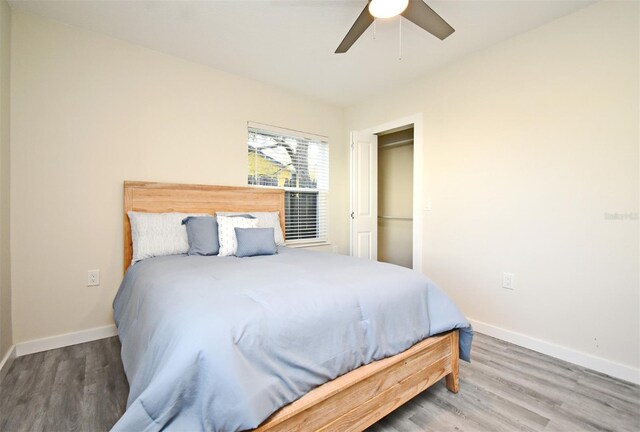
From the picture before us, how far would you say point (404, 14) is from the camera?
1.79 m

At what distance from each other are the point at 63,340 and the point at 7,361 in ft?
1.11

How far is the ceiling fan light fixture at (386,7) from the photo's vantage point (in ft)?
5.43

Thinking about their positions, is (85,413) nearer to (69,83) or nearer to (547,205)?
(69,83)

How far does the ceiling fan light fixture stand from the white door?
1951mm

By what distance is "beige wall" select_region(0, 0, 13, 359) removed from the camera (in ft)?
6.36

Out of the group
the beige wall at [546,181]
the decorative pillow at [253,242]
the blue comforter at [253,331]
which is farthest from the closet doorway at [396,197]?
the blue comforter at [253,331]

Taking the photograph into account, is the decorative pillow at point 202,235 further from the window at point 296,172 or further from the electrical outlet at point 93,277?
the window at point 296,172

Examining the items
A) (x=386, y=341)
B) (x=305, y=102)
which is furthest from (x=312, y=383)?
(x=305, y=102)

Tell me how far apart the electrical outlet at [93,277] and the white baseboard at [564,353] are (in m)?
3.31

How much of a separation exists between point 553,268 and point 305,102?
3.08m

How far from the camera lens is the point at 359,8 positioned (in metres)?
2.09

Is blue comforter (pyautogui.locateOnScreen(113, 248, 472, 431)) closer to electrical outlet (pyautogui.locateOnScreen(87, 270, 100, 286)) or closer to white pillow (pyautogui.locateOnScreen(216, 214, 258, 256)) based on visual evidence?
white pillow (pyautogui.locateOnScreen(216, 214, 258, 256))

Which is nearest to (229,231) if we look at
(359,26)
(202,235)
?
(202,235)

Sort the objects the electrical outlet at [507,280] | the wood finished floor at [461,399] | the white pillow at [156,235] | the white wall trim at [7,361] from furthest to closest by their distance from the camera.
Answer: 1. the electrical outlet at [507,280]
2. the white pillow at [156,235]
3. the white wall trim at [7,361]
4. the wood finished floor at [461,399]
